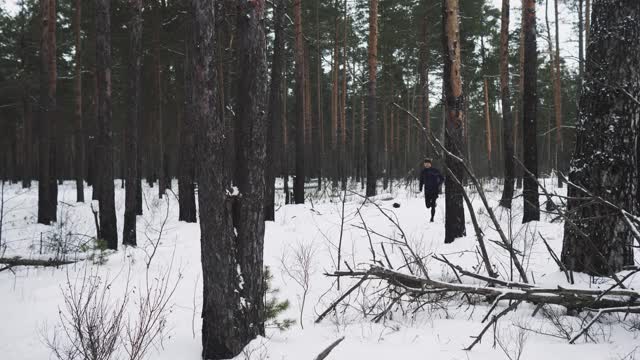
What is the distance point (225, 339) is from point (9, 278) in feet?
14.4

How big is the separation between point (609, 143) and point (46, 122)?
14.4 metres

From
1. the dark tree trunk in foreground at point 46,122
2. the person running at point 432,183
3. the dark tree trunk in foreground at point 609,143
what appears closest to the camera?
the dark tree trunk in foreground at point 609,143

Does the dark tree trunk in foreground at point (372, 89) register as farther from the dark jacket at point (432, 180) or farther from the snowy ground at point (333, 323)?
the snowy ground at point (333, 323)

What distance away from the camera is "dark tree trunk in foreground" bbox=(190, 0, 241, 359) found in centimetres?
330

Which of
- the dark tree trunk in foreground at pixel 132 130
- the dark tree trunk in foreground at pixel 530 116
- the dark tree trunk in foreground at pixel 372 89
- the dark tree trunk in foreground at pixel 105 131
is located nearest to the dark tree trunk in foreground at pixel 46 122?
the dark tree trunk in foreground at pixel 132 130

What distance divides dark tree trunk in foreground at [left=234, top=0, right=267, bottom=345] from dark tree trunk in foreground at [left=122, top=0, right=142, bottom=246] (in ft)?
19.7

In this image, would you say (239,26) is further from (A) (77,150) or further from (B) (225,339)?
(A) (77,150)

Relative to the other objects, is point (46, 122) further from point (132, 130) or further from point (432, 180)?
point (432, 180)

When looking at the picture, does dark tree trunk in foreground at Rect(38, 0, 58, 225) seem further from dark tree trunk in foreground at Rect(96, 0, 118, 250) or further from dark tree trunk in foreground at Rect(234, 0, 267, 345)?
dark tree trunk in foreground at Rect(234, 0, 267, 345)

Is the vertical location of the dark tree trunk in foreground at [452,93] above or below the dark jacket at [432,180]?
above

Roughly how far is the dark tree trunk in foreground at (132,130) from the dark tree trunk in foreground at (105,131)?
29 cm

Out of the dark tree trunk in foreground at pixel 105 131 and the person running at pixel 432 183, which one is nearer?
the dark tree trunk in foreground at pixel 105 131

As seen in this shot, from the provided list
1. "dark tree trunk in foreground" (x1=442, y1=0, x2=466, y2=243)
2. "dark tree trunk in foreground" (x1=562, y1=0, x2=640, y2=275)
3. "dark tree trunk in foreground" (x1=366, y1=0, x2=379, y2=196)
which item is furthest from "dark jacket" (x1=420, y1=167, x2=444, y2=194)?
"dark tree trunk in foreground" (x1=562, y1=0, x2=640, y2=275)

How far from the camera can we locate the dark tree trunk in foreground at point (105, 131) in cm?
847
